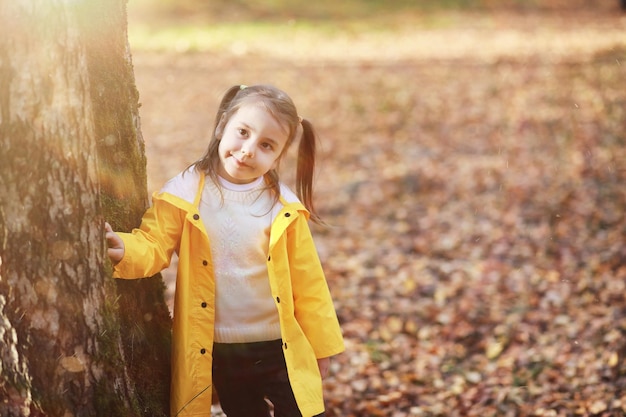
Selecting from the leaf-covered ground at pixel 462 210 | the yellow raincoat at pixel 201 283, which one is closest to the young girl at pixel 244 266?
the yellow raincoat at pixel 201 283

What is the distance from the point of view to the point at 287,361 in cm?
296

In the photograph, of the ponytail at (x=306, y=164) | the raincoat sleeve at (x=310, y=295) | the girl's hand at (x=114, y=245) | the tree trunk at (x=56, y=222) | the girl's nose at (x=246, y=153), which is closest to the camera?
the tree trunk at (x=56, y=222)

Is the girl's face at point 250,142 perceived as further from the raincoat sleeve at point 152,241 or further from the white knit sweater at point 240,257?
the raincoat sleeve at point 152,241

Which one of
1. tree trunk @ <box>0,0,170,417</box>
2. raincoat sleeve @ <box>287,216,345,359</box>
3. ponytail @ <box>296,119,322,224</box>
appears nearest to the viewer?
tree trunk @ <box>0,0,170,417</box>

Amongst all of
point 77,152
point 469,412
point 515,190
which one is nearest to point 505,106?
point 515,190

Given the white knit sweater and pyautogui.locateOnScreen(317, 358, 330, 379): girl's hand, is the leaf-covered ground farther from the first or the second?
the white knit sweater

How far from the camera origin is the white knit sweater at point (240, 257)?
2.95m

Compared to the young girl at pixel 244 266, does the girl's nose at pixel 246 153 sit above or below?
above

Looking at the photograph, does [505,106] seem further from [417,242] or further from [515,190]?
[417,242]

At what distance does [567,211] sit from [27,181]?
676 centimetres

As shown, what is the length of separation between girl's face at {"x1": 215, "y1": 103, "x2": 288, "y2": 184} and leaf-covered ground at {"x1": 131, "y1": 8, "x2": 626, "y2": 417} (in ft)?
7.09

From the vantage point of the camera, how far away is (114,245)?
2.67m

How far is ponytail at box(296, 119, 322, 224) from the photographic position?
313 cm

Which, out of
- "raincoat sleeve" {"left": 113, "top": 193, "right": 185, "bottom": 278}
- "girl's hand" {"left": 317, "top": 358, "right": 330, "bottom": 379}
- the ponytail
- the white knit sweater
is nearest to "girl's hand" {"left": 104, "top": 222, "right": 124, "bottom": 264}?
"raincoat sleeve" {"left": 113, "top": 193, "right": 185, "bottom": 278}
